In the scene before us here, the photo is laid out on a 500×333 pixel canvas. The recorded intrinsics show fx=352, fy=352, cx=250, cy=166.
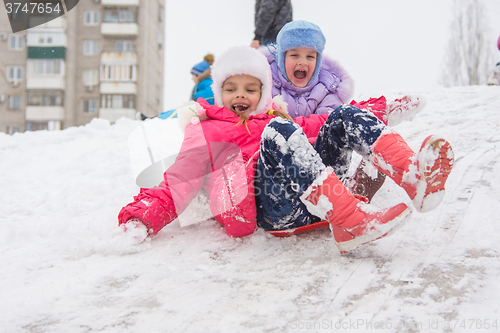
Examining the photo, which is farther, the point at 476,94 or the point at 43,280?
the point at 476,94

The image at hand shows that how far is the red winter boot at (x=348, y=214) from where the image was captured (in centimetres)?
119

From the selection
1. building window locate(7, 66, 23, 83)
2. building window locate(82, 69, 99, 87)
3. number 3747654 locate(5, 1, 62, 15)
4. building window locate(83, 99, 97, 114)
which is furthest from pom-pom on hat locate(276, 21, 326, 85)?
building window locate(7, 66, 23, 83)

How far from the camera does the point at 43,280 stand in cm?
125

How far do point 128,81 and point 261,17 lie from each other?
15405 mm

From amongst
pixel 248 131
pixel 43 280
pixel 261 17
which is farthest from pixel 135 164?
pixel 261 17

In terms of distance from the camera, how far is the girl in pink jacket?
1213 millimetres

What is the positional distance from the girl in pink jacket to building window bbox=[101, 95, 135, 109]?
1744cm

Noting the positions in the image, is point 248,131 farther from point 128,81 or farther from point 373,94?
point 128,81

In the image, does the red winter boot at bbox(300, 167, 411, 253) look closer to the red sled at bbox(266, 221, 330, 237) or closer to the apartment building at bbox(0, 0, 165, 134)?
the red sled at bbox(266, 221, 330, 237)

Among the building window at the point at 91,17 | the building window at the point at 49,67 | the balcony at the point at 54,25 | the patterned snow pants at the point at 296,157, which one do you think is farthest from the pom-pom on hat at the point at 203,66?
the building window at the point at 91,17

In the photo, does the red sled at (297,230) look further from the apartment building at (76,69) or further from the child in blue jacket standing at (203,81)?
the apartment building at (76,69)

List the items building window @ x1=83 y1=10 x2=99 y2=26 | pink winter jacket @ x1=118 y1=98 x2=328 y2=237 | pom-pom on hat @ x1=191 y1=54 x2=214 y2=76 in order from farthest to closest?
building window @ x1=83 y1=10 x2=99 y2=26
pom-pom on hat @ x1=191 y1=54 x2=214 y2=76
pink winter jacket @ x1=118 y1=98 x2=328 y2=237

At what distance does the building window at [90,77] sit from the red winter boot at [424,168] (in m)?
19.4

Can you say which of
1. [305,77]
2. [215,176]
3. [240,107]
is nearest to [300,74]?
[305,77]
